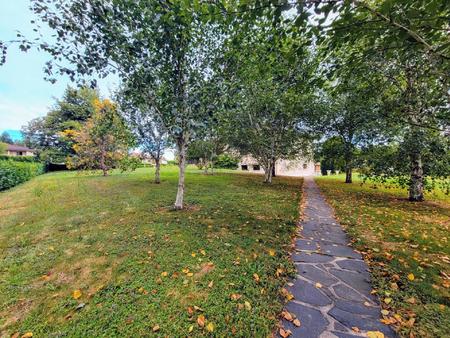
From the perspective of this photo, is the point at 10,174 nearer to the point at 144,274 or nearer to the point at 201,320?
the point at 144,274

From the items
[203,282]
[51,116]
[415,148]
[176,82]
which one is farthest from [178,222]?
[51,116]

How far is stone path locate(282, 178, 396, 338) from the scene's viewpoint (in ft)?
7.54

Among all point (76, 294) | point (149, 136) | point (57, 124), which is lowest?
point (76, 294)

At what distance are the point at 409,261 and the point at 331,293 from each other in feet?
6.60

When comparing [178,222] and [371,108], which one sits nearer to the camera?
[178,222]

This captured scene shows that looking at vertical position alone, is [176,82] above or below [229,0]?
below

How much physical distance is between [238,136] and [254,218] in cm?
1059

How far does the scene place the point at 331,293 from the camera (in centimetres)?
291

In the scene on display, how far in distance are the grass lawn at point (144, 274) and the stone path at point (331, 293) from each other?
0.96 ft

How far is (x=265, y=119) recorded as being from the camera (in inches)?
574

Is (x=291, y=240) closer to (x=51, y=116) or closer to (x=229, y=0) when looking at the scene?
(x=229, y=0)

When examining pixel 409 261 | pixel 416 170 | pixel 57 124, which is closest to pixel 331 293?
pixel 409 261

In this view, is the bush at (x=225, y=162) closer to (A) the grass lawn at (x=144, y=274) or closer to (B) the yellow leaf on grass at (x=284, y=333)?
(A) the grass lawn at (x=144, y=274)

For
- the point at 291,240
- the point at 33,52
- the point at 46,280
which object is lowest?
the point at 46,280
